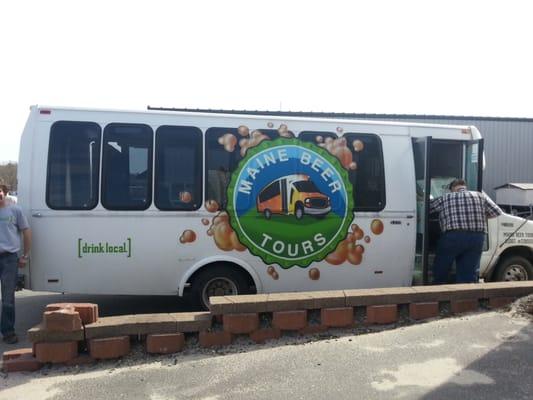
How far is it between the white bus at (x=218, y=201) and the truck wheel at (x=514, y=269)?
4.24ft

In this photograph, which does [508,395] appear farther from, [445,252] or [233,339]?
[445,252]

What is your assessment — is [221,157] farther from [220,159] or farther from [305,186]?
[305,186]

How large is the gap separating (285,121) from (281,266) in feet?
6.03

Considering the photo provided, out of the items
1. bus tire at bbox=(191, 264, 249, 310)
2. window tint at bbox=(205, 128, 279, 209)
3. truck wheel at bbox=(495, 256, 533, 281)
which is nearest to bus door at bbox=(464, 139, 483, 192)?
truck wheel at bbox=(495, 256, 533, 281)

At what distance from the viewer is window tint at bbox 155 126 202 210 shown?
18.7 feet

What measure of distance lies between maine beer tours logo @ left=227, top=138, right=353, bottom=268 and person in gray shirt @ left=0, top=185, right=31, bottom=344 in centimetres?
231

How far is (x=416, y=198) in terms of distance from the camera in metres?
6.46

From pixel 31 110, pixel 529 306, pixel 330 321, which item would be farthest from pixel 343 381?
pixel 31 110

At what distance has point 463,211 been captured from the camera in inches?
246

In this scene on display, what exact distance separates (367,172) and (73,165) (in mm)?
3647

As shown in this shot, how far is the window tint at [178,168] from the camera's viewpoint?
5711 mm

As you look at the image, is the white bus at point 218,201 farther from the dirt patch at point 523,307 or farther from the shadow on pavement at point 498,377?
the shadow on pavement at point 498,377

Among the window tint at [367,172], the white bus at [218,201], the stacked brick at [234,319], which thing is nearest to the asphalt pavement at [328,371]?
the stacked brick at [234,319]

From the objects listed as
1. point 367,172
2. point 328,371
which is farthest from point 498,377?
point 367,172
